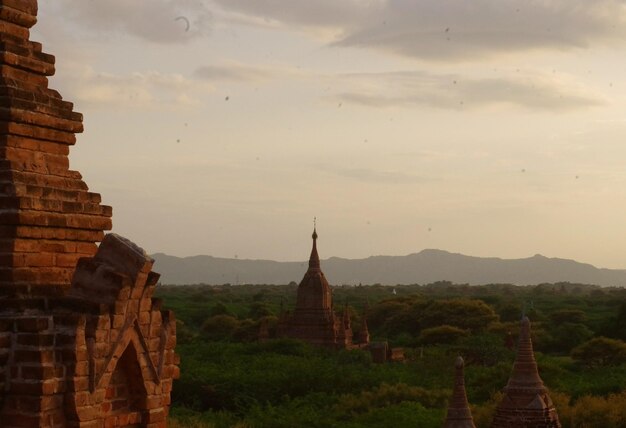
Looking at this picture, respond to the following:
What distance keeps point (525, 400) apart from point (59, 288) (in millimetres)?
12411

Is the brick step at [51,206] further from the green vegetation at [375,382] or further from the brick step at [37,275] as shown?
the green vegetation at [375,382]

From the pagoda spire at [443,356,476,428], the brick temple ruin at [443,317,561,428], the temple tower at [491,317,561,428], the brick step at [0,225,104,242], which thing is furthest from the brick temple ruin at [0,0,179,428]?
the temple tower at [491,317,561,428]

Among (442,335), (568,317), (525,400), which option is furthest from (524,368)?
(568,317)

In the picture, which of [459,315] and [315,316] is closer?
[315,316]

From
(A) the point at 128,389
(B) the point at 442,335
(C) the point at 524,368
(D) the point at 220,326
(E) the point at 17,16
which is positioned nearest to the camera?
(A) the point at 128,389

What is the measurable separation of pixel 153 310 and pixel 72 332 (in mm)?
707

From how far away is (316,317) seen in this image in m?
46.8

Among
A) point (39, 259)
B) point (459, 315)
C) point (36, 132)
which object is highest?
point (36, 132)

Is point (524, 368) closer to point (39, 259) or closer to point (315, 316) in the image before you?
point (39, 259)

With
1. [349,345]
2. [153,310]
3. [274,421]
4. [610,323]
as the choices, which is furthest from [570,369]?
[153,310]

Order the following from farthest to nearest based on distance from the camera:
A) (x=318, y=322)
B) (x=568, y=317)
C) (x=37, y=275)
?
(x=568, y=317) → (x=318, y=322) → (x=37, y=275)

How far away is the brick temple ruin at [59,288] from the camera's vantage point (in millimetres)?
4895

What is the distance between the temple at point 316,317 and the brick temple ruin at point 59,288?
132ft

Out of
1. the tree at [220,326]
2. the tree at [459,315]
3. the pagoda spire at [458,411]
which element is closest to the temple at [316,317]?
the tree at [220,326]
